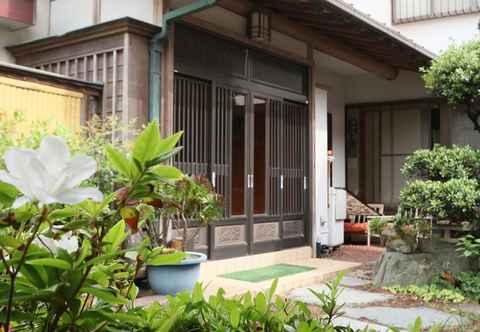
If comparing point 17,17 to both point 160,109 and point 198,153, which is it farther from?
point 198,153

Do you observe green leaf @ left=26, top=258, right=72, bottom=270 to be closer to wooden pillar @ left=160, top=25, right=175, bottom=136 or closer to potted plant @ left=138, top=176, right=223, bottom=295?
potted plant @ left=138, top=176, right=223, bottom=295

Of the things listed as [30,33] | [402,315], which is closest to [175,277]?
[402,315]

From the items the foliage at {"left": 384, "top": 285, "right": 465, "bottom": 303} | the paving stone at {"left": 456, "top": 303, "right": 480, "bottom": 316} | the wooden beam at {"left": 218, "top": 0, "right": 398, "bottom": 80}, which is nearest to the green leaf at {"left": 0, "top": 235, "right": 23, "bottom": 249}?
the paving stone at {"left": 456, "top": 303, "right": 480, "bottom": 316}

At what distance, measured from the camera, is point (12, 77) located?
16.2 feet

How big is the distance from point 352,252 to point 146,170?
27.5 feet

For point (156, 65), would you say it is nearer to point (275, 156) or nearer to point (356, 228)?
point (275, 156)

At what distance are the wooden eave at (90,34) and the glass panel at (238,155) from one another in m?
1.69

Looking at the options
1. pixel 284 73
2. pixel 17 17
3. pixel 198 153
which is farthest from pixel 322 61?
A: pixel 17 17

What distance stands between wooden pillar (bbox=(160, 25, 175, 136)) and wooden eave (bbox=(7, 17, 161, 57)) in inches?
8.8

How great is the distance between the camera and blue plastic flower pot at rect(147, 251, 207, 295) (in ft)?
15.5

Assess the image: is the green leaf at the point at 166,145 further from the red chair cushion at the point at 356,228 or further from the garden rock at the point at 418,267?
the red chair cushion at the point at 356,228

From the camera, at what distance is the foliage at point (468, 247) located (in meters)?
5.46

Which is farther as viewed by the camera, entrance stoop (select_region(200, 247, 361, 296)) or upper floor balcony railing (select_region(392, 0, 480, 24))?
upper floor balcony railing (select_region(392, 0, 480, 24))

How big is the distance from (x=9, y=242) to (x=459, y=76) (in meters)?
5.83
